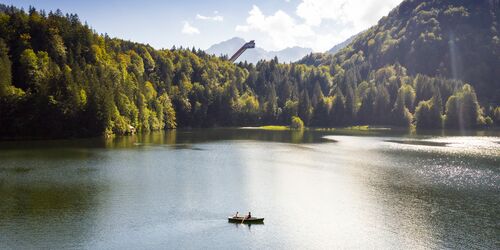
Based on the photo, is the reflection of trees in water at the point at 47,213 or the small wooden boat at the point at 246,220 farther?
the small wooden boat at the point at 246,220

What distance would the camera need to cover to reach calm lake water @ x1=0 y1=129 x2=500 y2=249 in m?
52.9

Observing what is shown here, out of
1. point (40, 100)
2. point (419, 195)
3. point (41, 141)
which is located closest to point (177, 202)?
point (419, 195)

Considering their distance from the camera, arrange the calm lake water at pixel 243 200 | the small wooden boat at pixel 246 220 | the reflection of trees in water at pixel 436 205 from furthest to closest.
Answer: the small wooden boat at pixel 246 220
the reflection of trees in water at pixel 436 205
the calm lake water at pixel 243 200

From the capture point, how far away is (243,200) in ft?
233

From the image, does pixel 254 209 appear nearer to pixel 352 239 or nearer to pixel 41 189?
pixel 352 239

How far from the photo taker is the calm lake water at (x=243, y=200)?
52.9 m

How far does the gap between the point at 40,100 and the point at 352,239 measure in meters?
130

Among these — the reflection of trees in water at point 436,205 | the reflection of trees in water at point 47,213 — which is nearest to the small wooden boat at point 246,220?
the reflection of trees in water at point 47,213

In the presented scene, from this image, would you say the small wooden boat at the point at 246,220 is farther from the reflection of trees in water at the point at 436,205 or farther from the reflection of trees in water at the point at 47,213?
the reflection of trees in water at the point at 436,205

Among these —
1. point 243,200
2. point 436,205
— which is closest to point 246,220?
point 243,200

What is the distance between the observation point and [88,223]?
5678 centimetres

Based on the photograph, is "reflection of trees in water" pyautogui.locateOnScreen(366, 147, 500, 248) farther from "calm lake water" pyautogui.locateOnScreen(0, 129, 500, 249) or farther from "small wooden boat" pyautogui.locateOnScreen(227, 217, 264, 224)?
"small wooden boat" pyautogui.locateOnScreen(227, 217, 264, 224)

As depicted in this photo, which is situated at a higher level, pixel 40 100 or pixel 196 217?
pixel 40 100

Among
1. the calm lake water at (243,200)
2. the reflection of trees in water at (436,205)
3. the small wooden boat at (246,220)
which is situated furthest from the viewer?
the small wooden boat at (246,220)
